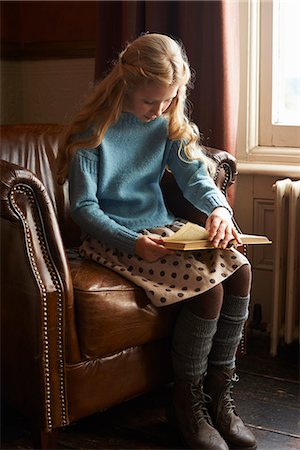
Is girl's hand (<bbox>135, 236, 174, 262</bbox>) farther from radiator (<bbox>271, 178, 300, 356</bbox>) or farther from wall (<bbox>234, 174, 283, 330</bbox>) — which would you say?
wall (<bbox>234, 174, 283, 330</bbox>)

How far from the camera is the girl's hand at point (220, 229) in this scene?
201 centimetres

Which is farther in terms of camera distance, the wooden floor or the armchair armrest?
the wooden floor

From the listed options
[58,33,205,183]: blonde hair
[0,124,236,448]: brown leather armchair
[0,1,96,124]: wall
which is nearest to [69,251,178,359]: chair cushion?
[0,124,236,448]: brown leather armchair

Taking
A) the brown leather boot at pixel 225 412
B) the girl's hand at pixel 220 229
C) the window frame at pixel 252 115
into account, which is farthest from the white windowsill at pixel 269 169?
the brown leather boot at pixel 225 412

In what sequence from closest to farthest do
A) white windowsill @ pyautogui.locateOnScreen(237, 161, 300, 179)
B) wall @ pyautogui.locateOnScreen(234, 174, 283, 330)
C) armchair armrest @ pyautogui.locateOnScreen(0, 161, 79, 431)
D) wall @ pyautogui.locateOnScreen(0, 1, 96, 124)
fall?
armchair armrest @ pyautogui.locateOnScreen(0, 161, 79, 431)
white windowsill @ pyautogui.locateOnScreen(237, 161, 300, 179)
wall @ pyautogui.locateOnScreen(234, 174, 283, 330)
wall @ pyautogui.locateOnScreen(0, 1, 96, 124)

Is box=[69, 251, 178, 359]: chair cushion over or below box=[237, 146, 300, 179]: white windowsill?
below

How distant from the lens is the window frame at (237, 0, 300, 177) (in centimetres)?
279

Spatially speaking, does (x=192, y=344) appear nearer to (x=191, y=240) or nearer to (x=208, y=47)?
(x=191, y=240)

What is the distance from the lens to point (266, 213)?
9.40 feet

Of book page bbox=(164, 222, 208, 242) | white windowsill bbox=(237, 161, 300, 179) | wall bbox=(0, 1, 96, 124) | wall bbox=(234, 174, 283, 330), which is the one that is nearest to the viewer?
book page bbox=(164, 222, 208, 242)

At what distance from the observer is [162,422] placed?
217 cm

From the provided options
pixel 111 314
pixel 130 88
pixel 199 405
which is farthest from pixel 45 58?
pixel 199 405

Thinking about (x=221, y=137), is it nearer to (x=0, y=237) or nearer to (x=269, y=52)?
(x=269, y=52)

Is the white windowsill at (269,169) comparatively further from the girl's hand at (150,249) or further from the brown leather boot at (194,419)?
the brown leather boot at (194,419)
